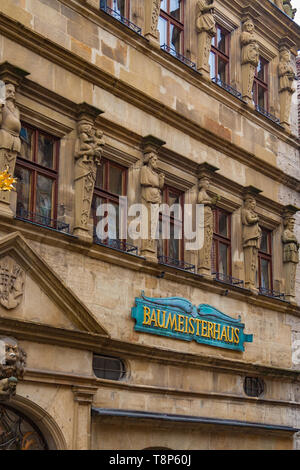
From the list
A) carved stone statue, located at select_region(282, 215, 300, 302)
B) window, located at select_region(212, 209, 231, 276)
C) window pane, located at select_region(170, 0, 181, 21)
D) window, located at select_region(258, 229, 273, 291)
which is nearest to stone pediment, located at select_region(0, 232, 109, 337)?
window, located at select_region(212, 209, 231, 276)

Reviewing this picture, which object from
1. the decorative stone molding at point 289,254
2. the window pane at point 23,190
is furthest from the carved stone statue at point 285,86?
the window pane at point 23,190

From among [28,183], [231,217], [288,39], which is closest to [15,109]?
[28,183]

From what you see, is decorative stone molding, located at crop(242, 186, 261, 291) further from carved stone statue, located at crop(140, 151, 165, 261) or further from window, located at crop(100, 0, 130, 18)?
window, located at crop(100, 0, 130, 18)

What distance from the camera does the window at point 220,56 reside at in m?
20.2

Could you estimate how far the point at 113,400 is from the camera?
1499 cm

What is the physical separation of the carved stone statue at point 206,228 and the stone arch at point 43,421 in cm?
534

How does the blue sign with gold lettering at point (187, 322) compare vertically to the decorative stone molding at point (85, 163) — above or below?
below

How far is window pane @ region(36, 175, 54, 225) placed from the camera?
48.3 ft

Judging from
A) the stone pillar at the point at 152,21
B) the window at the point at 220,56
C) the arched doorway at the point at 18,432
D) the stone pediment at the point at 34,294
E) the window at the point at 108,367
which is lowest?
the arched doorway at the point at 18,432

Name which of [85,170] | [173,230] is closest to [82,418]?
[85,170]

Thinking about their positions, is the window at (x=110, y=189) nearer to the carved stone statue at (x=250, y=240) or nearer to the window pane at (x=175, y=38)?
the window pane at (x=175, y=38)

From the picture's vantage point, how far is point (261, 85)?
869 inches
